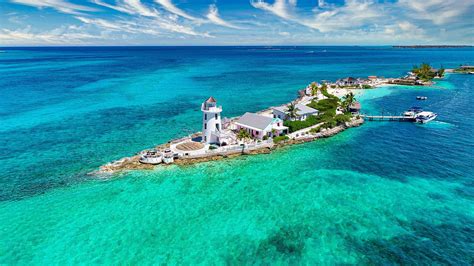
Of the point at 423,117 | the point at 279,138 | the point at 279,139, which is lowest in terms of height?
the point at 279,139

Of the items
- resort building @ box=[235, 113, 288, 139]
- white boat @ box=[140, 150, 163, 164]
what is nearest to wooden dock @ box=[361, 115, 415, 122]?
resort building @ box=[235, 113, 288, 139]

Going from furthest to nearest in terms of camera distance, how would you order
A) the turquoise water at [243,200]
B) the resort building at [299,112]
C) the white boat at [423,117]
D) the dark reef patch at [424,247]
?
the white boat at [423,117] < the resort building at [299,112] < the turquoise water at [243,200] < the dark reef patch at [424,247]

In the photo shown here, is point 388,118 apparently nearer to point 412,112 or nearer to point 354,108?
point 412,112

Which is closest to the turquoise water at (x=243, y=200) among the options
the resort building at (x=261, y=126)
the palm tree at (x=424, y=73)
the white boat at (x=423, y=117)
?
the white boat at (x=423, y=117)

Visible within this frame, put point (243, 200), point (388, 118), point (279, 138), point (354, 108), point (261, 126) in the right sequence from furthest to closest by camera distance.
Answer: point (354, 108) < point (388, 118) < point (261, 126) < point (279, 138) < point (243, 200)

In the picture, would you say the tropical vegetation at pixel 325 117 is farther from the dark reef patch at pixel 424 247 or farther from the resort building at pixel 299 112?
the dark reef patch at pixel 424 247

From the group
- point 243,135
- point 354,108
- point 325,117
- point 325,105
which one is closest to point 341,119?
point 325,117

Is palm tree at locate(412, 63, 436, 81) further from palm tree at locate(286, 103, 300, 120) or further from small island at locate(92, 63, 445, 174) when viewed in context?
palm tree at locate(286, 103, 300, 120)

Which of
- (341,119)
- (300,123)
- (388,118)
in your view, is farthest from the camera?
(388,118)

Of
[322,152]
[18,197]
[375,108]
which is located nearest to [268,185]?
[322,152]
